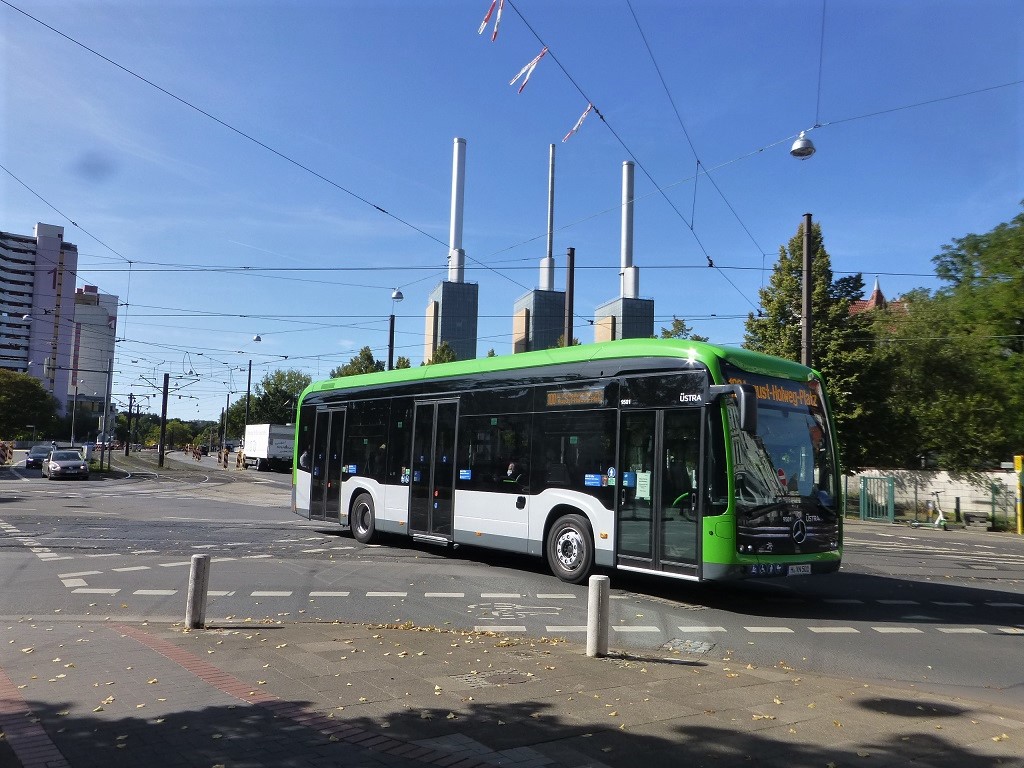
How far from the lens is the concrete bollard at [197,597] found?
321 inches

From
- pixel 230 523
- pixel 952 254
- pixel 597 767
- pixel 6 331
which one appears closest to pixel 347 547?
pixel 230 523

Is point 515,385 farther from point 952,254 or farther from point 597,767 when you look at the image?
point 952,254

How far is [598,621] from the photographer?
7.25 m

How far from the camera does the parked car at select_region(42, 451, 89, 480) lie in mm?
38469

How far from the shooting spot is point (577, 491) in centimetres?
1149

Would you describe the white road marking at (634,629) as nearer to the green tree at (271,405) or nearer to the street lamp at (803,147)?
the street lamp at (803,147)

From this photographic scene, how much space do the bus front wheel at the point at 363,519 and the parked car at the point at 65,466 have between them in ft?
94.0

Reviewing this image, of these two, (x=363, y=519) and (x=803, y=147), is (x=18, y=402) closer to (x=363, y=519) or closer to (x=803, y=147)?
(x=363, y=519)

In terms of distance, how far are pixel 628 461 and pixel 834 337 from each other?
25998 mm

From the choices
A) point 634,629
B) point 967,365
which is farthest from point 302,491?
point 967,365

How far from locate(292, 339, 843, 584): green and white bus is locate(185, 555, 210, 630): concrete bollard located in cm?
518

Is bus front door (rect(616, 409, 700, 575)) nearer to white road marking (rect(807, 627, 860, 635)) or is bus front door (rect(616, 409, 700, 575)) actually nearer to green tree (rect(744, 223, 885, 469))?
white road marking (rect(807, 627, 860, 635))

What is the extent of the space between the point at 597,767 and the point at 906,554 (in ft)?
50.2

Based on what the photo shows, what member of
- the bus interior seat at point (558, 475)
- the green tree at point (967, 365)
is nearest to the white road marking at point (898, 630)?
the bus interior seat at point (558, 475)
